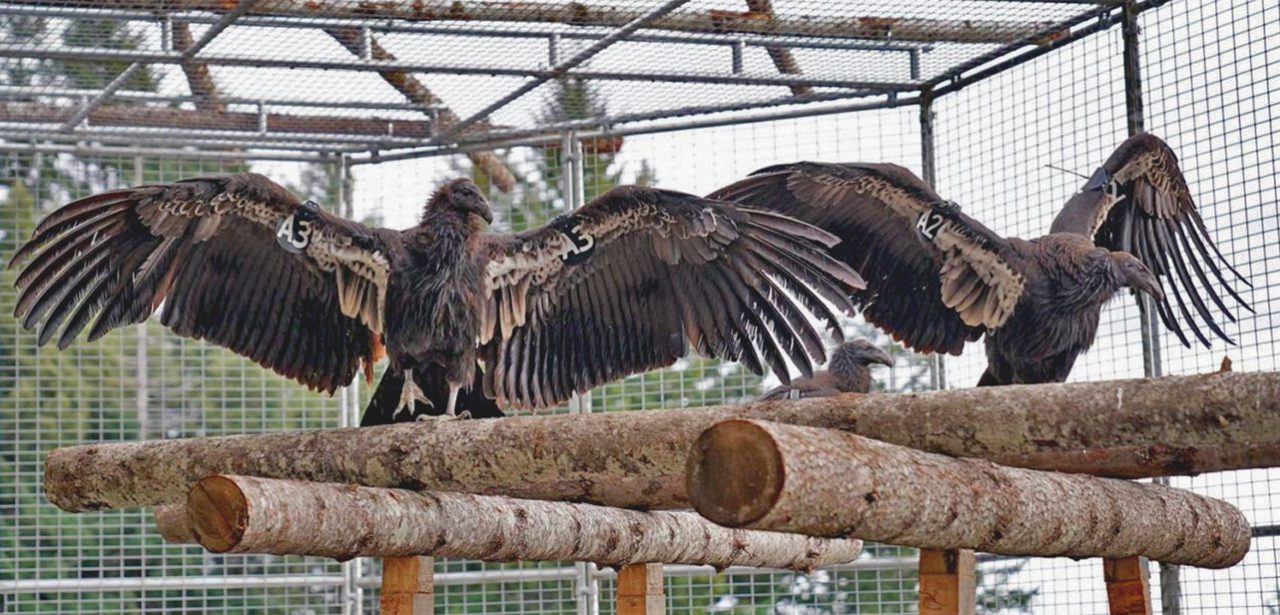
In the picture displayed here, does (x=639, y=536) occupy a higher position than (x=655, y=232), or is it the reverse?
(x=655, y=232)

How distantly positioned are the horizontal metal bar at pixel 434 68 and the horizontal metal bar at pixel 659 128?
0.27ft

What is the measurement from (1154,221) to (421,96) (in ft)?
10.8

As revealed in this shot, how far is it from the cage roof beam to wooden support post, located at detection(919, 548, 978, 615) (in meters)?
3.28

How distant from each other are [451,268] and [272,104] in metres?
2.23

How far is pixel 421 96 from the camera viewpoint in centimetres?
719

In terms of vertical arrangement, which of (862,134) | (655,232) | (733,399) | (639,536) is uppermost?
(862,134)

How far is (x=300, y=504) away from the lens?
12.6 ft

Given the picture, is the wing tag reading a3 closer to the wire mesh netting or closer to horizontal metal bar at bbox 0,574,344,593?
the wire mesh netting

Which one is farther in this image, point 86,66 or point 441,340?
point 86,66

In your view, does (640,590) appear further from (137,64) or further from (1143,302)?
(137,64)

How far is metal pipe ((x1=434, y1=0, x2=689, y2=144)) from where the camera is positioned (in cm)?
604

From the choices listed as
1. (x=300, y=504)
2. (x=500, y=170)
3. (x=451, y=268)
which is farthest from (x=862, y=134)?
(x=300, y=504)

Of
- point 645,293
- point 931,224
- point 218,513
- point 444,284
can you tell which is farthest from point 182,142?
point 218,513

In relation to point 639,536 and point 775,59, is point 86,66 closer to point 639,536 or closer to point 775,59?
point 775,59
